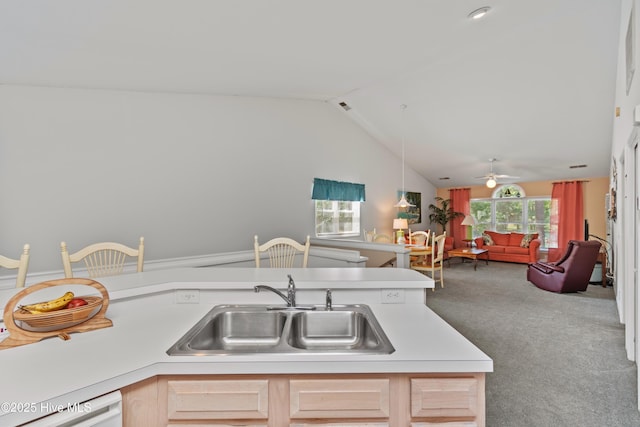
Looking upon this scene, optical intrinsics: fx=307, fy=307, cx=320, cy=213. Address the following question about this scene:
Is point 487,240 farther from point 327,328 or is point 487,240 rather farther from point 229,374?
point 229,374

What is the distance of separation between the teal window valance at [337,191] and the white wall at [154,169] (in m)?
0.16

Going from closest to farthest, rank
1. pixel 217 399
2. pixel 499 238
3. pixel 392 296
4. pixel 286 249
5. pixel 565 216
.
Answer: pixel 217 399 < pixel 392 296 < pixel 286 249 < pixel 565 216 < pixel 499 238

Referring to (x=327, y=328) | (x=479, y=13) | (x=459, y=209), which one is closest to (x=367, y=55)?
(x=479, y=13)

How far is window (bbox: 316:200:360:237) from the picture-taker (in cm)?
550

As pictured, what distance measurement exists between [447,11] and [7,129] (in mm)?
3728

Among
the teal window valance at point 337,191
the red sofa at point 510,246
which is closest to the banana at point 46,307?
the teal window valance at point 337,191

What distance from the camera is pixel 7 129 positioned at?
250 centimetres

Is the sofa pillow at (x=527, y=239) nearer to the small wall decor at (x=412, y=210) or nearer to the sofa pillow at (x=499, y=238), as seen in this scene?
the sofa pillow at (x=499, y=238)

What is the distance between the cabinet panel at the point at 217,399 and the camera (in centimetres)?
96

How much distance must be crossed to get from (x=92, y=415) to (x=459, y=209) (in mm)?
9281

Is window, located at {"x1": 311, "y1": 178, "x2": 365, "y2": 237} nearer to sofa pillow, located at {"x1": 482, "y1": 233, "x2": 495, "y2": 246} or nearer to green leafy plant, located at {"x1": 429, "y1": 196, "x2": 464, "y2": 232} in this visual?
green leafy plant, located at {"x1": 429, "y1": 196, "x2": 464, "y2": 232}

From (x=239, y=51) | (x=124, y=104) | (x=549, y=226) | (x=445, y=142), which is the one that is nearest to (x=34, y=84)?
(x=124, y=104)

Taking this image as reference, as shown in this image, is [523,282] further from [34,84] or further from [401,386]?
[34,84]

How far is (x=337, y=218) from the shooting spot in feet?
19.6
